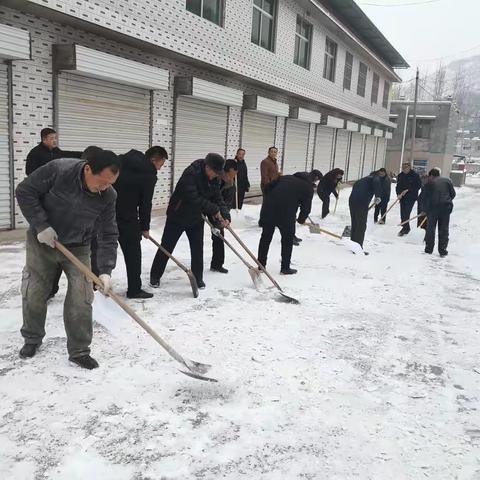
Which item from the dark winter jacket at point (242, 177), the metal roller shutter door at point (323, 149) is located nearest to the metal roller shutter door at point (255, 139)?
the dark winter jacket at point (242, 177)

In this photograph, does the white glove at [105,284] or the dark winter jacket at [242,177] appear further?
the dark winter jacket at [242,177]

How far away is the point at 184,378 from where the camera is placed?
3.38 m

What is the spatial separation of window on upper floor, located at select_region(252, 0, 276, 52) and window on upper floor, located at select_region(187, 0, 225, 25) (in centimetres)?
177

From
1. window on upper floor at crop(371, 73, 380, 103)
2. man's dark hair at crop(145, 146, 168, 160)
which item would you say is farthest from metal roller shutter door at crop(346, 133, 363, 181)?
man's dark hair at crop(145, 146, 168, 160)

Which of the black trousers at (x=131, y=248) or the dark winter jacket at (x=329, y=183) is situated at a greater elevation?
the dark winter jacket at (x=329, y=183)

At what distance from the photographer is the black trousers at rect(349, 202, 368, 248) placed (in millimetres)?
8031

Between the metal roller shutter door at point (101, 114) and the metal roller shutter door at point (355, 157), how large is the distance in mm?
16328

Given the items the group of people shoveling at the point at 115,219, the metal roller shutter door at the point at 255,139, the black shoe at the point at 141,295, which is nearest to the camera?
the group of people shoveling at the point at 115,219

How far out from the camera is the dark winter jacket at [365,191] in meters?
7.93

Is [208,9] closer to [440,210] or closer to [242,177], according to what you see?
[242,177]

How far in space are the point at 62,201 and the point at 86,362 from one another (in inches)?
45.4

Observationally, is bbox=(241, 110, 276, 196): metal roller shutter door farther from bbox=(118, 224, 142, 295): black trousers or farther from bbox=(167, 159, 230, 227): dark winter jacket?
bbox=(118, 224, 142, 295): black trousers

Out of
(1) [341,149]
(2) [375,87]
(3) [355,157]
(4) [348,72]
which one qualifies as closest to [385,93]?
(2) [375,87]

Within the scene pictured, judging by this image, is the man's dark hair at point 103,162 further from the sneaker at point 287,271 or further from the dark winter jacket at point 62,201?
the sneaker at point 287,271
